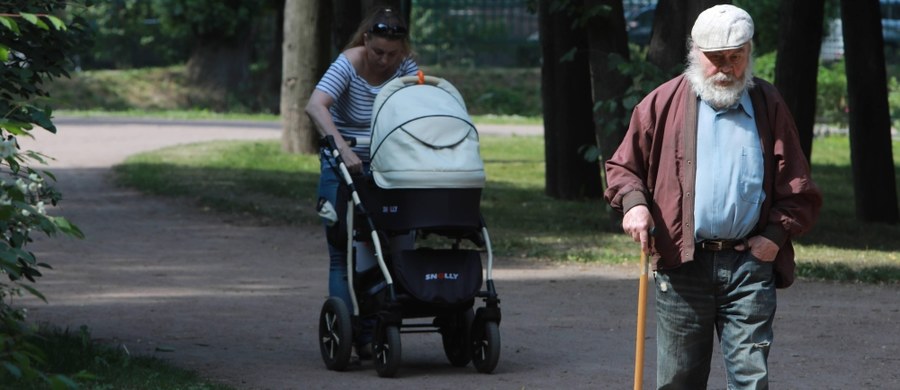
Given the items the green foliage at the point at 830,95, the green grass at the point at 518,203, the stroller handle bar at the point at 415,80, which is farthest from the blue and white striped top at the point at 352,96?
the green foliage at the point at 830,95

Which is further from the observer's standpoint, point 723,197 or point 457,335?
point 457,335

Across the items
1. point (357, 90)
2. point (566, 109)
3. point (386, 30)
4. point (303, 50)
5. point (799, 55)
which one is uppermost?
point (386, 30)

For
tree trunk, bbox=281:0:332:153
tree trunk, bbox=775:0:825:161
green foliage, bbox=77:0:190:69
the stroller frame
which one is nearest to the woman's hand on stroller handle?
the stroller frame

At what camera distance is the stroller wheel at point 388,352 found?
6974mm

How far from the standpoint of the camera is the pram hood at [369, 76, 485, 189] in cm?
695

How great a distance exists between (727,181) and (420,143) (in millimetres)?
2329

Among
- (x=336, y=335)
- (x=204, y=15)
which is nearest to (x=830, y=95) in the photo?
(x=204, y=15)

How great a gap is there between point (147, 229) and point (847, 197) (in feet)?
28.3

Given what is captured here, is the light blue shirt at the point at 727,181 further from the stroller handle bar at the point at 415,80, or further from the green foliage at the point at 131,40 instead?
the green foliage at the point at 131,40

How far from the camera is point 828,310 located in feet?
30.9

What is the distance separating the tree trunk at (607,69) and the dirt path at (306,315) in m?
1.70

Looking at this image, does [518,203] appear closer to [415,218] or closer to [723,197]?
[415,218]

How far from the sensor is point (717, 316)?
5082 mm

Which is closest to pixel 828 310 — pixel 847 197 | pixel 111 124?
pixel 847 197
